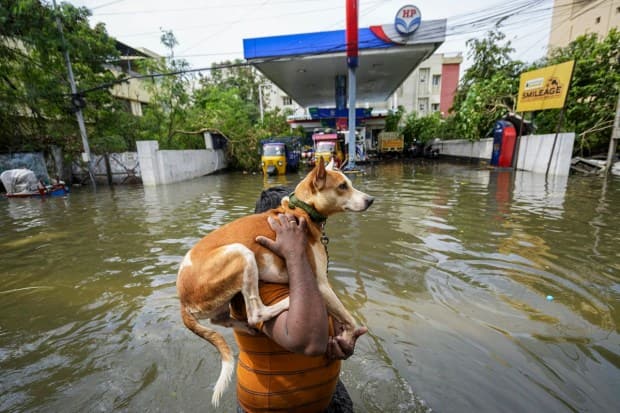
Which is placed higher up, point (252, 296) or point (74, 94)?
point (74, 94)

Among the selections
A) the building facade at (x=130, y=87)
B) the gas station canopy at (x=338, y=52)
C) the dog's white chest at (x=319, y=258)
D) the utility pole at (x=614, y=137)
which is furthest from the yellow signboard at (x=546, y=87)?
the building facade at (x=130, y=87)

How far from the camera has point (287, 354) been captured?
133cm

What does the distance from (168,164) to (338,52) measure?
11.0 m

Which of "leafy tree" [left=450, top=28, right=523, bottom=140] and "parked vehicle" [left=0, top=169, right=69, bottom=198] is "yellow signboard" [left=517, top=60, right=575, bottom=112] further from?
"parked vehicle" [left=0, top=169, right=69, bottom=198]

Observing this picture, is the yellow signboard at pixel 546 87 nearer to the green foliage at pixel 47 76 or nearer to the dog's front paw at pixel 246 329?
the dog's front paw at pixel 246 329

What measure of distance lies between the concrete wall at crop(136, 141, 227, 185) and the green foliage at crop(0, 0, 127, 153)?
11.0 ft

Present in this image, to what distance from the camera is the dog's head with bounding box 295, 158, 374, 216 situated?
1758mm

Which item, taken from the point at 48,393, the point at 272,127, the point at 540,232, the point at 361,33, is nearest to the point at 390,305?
the point at 48,393

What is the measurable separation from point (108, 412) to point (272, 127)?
24672 millimetres

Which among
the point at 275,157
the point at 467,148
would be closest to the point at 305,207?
the point at 275,157

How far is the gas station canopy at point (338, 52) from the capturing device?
1544 centimetres

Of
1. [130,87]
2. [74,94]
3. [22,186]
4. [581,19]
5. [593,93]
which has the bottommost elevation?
[22,186]

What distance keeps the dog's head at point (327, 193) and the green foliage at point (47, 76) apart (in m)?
15.8

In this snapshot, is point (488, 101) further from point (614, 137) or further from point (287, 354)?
point (287, 354)
